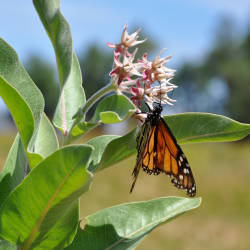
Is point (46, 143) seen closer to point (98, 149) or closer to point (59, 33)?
point (98, 149)

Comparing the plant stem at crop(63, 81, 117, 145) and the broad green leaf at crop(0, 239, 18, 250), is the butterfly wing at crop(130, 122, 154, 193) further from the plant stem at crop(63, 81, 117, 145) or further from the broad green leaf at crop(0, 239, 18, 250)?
the broad green leaf at crop(0, 239, 18, 250)

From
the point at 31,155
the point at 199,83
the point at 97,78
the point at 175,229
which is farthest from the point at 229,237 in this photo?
the point at 199,83

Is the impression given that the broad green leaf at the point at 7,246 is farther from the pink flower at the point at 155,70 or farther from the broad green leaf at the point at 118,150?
the pink flower at the point at 155,70

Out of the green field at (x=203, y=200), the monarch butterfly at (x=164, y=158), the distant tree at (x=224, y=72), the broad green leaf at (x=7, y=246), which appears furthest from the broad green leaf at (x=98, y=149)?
the distant tree at (x=224, y=72)

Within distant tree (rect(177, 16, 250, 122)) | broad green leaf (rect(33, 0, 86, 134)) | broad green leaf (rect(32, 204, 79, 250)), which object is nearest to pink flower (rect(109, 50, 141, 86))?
broad green leaf (rect(33, 0, 86, 134))

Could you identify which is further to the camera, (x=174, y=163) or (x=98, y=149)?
(x=174, y=163)

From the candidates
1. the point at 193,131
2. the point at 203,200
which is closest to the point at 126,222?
the point at 193,131

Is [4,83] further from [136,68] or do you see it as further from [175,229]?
[175,229]
